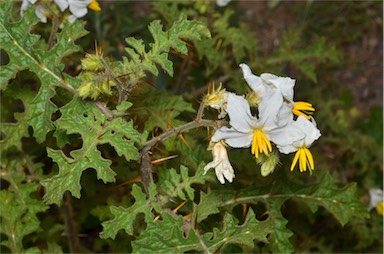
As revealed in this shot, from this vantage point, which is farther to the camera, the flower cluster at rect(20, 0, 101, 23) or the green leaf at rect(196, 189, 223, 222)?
the flower cluster at rect(20, 0, 101, 23)

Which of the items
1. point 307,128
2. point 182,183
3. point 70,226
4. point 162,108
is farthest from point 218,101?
point 70,226

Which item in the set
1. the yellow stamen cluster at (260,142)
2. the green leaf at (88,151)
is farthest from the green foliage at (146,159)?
the yellow stamen cluster at (260,142)

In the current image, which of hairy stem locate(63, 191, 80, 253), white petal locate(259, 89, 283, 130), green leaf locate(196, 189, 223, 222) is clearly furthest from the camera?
hairy stem locate(63, 191, 80, 253)

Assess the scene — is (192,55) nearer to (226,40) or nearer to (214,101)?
(226,40)

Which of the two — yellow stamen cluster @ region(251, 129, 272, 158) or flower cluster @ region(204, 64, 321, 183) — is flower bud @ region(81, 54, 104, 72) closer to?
flower cluster @ region(204, 64, 321, 183)

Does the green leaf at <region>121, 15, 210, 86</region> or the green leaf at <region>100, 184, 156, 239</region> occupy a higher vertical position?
the green leaf at <region>121, 15, 210, 86</region>

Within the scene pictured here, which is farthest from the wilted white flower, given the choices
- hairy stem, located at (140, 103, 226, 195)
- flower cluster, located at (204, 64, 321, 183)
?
hairy stem, located at (140, 103, 226, 195)

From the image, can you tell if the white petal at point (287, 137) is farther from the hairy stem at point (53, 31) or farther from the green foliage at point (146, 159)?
the hairy stem at point (53, 31)
